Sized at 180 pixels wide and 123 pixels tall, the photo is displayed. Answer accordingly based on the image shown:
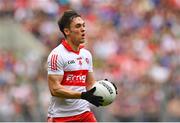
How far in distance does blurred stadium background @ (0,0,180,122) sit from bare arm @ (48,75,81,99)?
6.44m

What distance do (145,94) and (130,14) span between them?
2303 mm

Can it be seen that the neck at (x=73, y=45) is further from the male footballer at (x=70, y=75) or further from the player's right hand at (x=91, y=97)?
the player's right hand at (x=91, y=97)

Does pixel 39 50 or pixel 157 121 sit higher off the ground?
pixel 39 50

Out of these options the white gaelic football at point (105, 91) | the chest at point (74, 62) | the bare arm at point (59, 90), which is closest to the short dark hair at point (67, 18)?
the chest at point (74, 62)

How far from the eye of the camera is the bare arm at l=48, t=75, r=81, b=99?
670cm

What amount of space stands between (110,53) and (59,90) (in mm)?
8258

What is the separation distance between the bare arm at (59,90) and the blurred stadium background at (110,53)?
644 centimetres

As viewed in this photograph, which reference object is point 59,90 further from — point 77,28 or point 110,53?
point 110,53

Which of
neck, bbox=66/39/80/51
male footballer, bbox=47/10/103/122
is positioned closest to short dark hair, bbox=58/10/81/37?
male footballer, bbox=47/10/103/122

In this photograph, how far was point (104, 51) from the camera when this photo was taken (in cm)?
1487

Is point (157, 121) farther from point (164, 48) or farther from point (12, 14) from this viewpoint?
point (12, 14)

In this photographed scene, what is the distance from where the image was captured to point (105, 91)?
269 inches

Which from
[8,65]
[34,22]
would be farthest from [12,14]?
[8,65]

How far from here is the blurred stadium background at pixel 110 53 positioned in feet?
46.5
